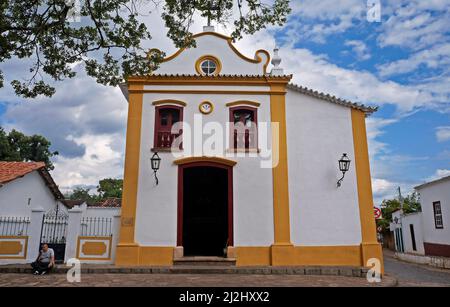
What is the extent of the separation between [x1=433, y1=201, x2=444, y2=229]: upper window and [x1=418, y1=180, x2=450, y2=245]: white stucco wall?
0.16m

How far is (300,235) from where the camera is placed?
1005 cm

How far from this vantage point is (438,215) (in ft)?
52.2

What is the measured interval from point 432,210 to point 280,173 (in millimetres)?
10668

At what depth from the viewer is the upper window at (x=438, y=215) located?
1573 centimetres

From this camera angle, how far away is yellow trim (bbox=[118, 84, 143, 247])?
9898 mm

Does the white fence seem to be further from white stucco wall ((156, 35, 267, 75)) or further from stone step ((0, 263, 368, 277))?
white stucco wall ((156, 35, 267, 75))

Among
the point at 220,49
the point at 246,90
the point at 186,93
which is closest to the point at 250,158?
the point at 246,90

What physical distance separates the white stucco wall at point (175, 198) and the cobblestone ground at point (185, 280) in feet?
4.67

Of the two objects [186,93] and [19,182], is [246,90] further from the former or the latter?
[19,182]

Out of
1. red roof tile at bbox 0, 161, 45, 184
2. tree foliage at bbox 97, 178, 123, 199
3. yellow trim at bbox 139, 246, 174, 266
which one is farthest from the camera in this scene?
tree foliage at bbox 97, 178, 123, 199

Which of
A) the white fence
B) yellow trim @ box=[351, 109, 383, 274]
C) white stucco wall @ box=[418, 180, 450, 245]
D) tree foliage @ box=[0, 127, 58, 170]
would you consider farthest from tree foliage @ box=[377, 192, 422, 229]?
tree foliage @ box=[0, 127, 58, 170]

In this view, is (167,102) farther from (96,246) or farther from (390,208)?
(390,208)

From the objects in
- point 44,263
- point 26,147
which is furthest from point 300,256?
point 26,147
